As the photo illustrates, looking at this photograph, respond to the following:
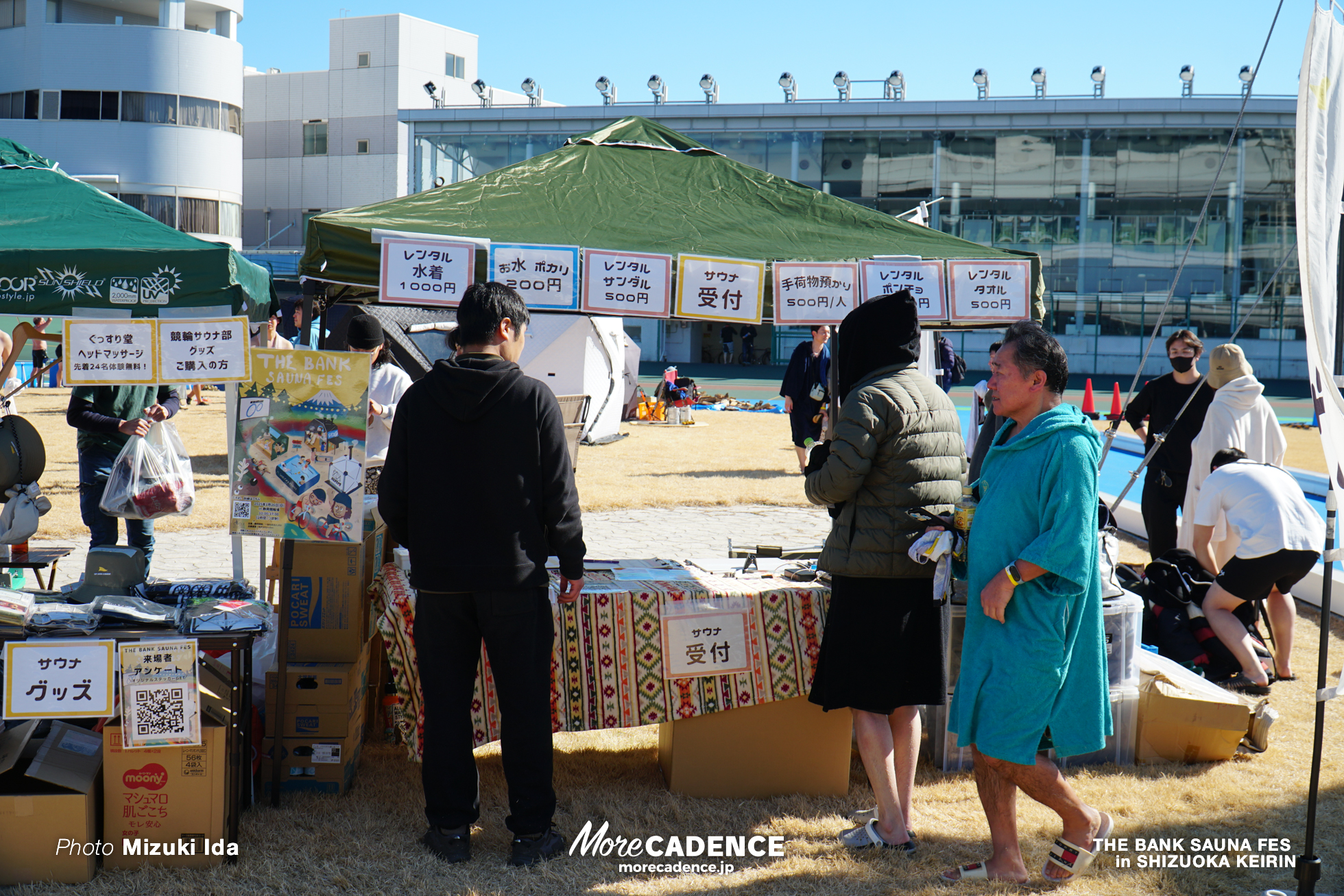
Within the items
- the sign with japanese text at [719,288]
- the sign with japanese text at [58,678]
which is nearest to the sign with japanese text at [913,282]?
the sign with japanese text at [719,288]

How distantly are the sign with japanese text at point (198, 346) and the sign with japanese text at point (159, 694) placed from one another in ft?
3.40

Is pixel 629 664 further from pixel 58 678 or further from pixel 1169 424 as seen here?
pixel 1169 424

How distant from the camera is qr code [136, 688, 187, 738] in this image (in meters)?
3.13

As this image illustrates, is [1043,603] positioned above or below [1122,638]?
above

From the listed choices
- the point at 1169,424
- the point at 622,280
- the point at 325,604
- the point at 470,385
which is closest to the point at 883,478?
the point at 470,385

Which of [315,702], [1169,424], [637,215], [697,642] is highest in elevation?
[637,215]

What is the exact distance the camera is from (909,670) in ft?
11.0

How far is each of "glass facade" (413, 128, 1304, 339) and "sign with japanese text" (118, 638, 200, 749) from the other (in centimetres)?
3207

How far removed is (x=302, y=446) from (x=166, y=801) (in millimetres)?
1172

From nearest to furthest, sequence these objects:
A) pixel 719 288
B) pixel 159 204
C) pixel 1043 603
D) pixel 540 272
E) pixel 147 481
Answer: pixel 1043 603, pixel 540 272, pixel 719 288, pixel 147 481, pixel 159 204

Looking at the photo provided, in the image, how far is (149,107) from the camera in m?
32.2

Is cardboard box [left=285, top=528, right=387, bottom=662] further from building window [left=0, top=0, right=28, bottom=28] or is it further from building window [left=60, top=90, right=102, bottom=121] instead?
building window [left=0, top=0, right=28, bottom=28]

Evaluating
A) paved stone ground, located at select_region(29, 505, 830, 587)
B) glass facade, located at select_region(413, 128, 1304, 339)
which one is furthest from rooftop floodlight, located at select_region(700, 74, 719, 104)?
paved stone ground, located at select_region(29, 505, 830, 587)

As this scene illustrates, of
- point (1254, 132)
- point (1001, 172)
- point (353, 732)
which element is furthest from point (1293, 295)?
point (353, 732)
